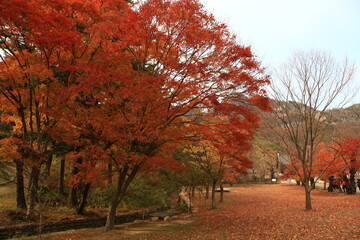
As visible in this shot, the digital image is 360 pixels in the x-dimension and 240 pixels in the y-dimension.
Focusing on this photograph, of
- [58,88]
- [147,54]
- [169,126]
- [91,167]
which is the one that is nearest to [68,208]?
[91,167]

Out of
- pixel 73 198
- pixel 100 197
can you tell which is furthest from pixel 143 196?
pixel 73 198

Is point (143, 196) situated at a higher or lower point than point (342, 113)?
lower

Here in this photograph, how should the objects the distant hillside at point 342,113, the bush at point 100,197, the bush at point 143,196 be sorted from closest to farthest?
the distant hillside at point 342,113 → the bush at point 100,197 → the bush at point 143,196

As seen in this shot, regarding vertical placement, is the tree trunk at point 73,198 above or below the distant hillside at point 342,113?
below

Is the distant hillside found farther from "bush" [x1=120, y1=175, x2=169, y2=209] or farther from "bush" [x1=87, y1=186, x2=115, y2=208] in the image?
"bush" [x1=87, y1=186, x2=115, y2=208]

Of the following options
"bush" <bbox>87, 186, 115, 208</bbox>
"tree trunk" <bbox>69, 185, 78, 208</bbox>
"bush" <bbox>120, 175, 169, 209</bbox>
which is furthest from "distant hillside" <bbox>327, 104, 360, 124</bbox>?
"tree trunk" <bbox>69, 185, 78, 208</bbox>

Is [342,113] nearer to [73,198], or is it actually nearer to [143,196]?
[143,196]

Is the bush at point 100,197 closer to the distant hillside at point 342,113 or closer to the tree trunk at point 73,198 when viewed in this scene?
the tree trunk at point 73,198

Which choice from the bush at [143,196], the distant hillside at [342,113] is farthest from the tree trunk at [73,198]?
the distant hillside at [342,113]

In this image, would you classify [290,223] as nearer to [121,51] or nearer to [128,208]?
[121,51]

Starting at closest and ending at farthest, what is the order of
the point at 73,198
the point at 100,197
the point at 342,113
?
the point at 73,198 → the point at 100,197 → the point at 342,113

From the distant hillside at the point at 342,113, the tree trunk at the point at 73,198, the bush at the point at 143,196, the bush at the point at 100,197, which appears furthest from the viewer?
the bush at the point at 143,196

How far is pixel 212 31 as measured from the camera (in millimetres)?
9930

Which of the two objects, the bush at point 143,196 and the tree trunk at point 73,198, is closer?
the tree trunk at point 73,198
